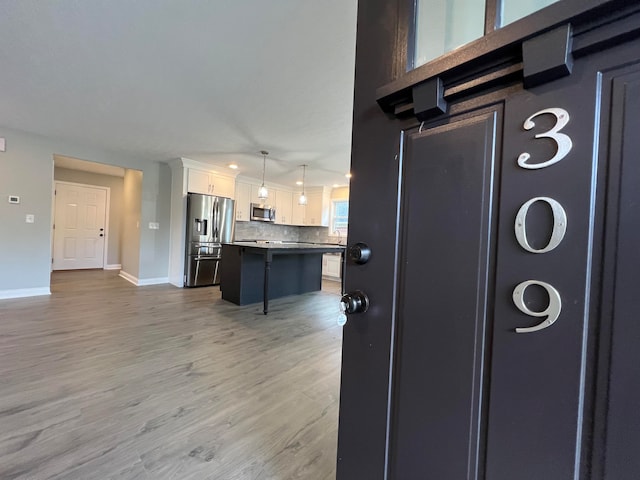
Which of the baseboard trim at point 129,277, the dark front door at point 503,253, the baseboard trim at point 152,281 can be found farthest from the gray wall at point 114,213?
the dark front door at point 503,253

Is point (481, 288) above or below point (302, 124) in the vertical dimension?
below

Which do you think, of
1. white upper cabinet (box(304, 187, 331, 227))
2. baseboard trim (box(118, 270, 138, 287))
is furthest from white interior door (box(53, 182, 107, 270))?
white upper cabinet (box(304, 187, 331, 227))

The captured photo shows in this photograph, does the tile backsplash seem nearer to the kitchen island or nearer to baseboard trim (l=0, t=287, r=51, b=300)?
the kitchen island

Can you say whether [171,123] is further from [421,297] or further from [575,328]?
[575,328]

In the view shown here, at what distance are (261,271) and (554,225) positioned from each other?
402cm

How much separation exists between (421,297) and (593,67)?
1.58 feet

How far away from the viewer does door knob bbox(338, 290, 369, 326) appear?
0.74 meters

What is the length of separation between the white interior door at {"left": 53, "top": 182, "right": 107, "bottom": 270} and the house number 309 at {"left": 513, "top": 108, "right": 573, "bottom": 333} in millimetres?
8413

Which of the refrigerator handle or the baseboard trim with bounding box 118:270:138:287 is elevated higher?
the refrigerator handle

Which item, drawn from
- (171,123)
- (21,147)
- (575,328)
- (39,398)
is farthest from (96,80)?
(575,328)

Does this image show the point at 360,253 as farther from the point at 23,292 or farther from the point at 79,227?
the point at 79,227

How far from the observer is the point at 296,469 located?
1.31m

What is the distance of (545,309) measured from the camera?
18.1 inches

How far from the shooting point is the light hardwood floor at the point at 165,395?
1316 mm
